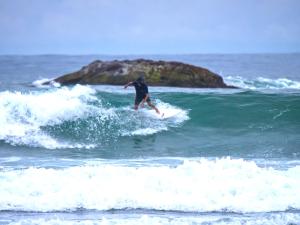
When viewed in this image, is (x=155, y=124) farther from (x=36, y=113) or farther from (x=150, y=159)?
(x=150, y=159)

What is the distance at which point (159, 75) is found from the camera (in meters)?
27.1

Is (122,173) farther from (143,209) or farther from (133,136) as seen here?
(133,136)

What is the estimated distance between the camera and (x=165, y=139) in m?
15.6

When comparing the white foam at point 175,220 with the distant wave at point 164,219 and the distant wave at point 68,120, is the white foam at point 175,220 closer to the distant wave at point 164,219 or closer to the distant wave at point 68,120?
the distant wave at point 164,219

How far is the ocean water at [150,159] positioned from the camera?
823 cm

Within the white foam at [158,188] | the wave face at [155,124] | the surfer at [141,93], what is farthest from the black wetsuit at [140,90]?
the white foam at [158,188]

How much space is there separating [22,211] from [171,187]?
8.05ft

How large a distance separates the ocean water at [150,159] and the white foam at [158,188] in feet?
0.05

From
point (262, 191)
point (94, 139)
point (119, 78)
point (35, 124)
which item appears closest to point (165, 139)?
point (94, 139)

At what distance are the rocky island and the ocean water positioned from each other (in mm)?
3135

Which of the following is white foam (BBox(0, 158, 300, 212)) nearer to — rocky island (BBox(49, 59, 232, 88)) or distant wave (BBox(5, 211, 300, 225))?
distant wave (BBox(5, 211, 300, 225))

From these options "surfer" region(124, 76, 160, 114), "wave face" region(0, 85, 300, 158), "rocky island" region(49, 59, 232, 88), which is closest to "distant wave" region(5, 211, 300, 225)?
"wave face" region(0, 85, 300, 158)

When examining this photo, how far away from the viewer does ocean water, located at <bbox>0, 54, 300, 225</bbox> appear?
8234 mm

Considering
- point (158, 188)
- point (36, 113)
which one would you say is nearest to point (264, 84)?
point (36, 113)
